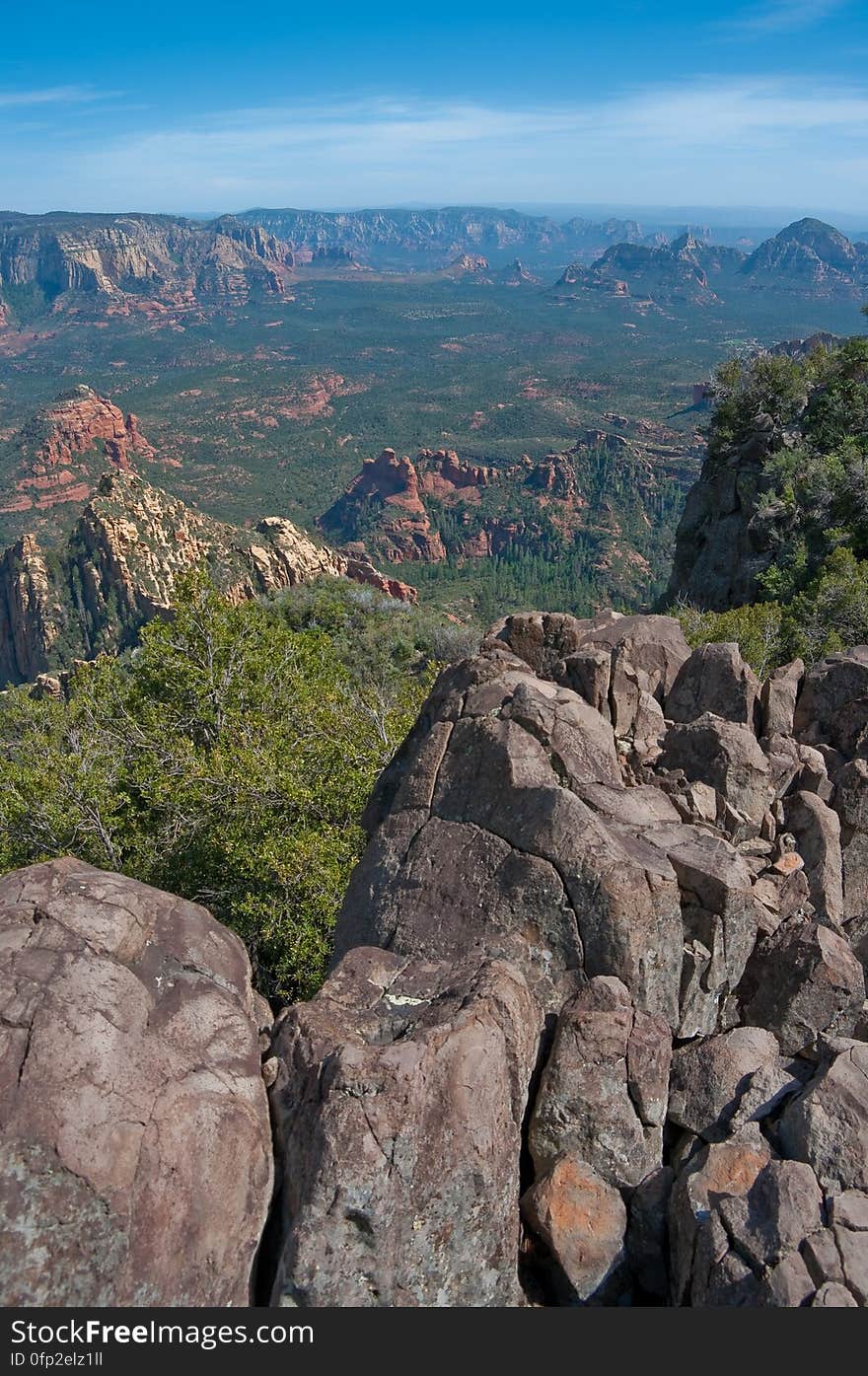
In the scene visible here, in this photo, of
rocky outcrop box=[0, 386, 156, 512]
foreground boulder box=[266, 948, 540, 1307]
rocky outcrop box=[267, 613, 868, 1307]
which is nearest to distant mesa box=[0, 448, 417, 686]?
rocky outcrop box=[0, 386, 156, 512]

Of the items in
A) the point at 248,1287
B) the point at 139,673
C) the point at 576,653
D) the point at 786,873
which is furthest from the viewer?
the point at 139,673

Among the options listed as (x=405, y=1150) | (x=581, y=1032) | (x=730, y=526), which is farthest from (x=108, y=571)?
(x=405, y=1150)

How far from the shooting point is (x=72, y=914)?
9.62m

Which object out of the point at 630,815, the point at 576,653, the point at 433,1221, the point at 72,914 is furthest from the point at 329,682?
the point at 433,1221

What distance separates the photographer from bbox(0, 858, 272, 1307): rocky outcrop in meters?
7.47

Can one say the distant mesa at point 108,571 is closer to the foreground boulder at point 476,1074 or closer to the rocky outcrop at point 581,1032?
the rocky outcrop at point 581,1032

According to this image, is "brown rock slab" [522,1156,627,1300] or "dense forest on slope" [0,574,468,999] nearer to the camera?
"brown rock slab" [522,1156,627,1300]

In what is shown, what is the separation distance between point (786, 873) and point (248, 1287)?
1017 cm

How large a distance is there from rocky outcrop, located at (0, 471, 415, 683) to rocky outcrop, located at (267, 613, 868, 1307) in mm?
86147

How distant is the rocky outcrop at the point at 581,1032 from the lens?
8.09 meters

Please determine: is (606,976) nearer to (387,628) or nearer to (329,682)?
(329,682)

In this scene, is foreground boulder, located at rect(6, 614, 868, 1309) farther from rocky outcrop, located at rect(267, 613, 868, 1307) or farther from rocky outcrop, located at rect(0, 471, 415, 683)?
rocky outcrop, located at rect(0, 471, 415, 683)

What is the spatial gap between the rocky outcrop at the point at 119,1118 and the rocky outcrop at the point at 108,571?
293 feet

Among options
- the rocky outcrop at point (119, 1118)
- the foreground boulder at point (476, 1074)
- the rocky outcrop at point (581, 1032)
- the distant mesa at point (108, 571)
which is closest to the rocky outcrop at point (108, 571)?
the distant mesa at point (108, 571)
